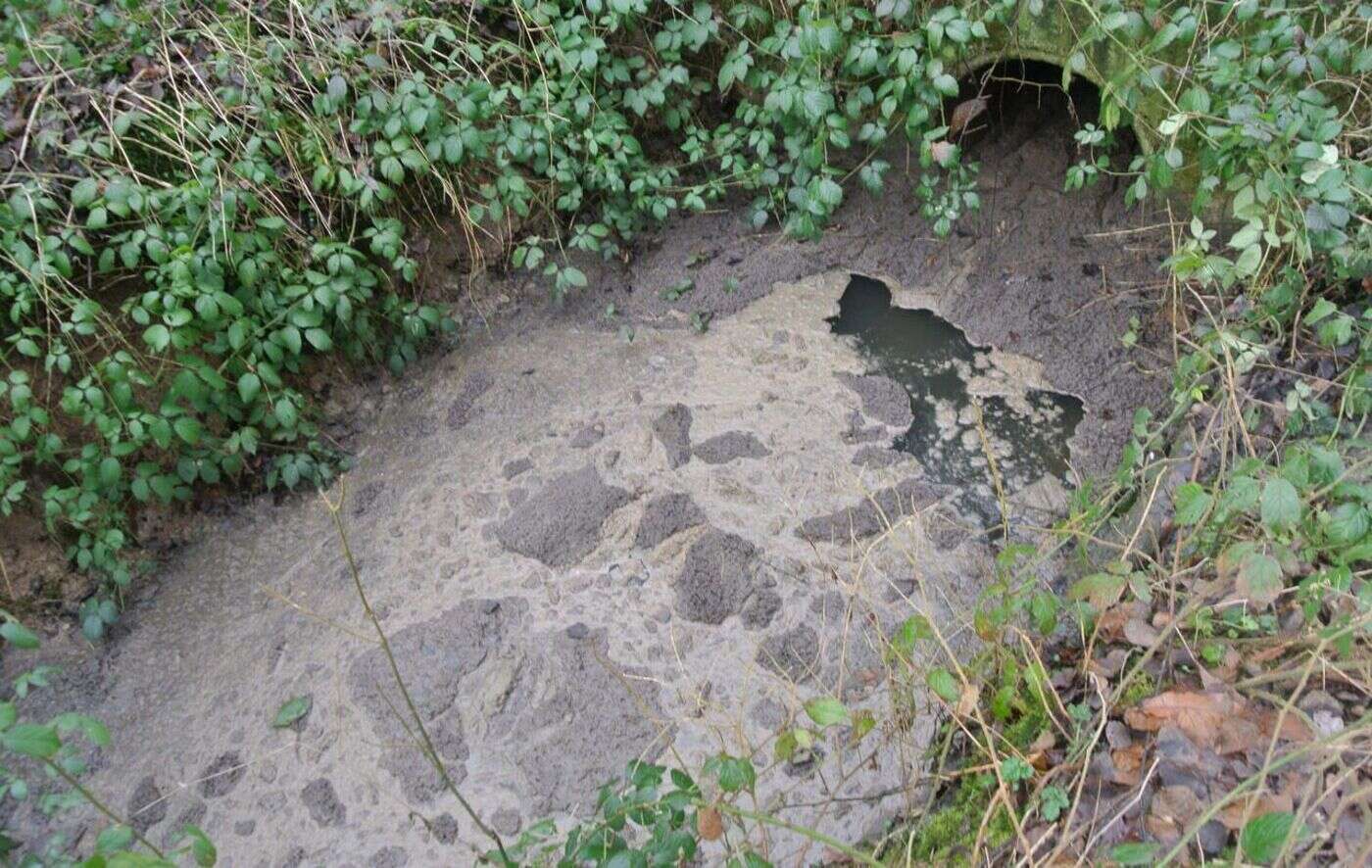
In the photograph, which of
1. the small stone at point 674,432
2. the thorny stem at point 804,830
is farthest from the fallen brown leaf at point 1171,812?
the small stone at point 674,432

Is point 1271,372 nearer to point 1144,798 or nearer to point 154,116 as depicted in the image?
point 1144,798

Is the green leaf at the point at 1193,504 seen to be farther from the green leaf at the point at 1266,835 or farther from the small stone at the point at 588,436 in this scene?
the small stone at the point at 588,436

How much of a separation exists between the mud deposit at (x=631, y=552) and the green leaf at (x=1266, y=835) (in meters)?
0.83

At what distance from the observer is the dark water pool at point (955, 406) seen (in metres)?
3.24

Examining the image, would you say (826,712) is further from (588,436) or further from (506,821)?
(588,436)

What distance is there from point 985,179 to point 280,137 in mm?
2744

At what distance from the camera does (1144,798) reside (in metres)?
1.85

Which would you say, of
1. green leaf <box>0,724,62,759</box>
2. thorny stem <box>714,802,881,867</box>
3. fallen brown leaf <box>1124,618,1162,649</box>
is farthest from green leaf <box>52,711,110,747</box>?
fallen brown leaf <box>1124,618,1162,649</box>

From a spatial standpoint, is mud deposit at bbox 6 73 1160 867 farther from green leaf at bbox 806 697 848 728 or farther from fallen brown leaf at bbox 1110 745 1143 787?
fallen brown leaf at bbox 1110 745 1143 787

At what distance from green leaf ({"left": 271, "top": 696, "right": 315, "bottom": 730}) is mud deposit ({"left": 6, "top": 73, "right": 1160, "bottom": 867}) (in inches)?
1.1

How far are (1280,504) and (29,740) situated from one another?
7.17 ft

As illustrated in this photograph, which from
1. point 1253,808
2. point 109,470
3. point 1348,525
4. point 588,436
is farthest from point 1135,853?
point 109,470

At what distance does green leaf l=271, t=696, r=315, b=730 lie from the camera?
109 inches

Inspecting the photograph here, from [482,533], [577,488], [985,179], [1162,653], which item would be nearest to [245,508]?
[482,533]
